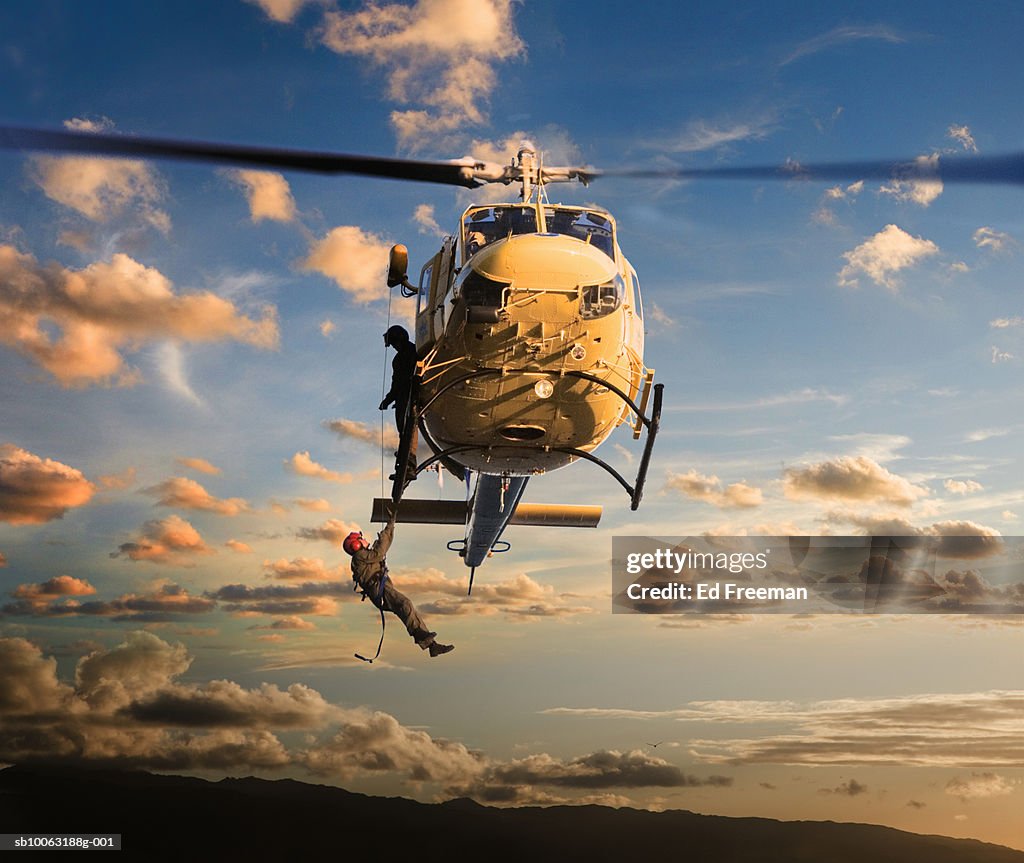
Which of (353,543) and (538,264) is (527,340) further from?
(353,543)

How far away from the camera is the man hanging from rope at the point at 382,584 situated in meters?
15.2

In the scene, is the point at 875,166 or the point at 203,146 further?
the point at 203,146

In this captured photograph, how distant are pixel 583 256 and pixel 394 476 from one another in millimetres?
4737

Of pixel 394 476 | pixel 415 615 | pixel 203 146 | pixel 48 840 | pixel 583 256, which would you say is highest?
pixel 203 146

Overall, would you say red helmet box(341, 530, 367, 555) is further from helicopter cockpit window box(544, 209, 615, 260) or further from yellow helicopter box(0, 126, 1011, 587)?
helicopter cockpit window box(544, 209, 615, 260)

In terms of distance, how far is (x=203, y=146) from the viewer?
41.9 ft

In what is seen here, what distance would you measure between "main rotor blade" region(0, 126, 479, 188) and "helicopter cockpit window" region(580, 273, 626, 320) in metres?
3.91

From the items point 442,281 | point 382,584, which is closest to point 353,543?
point 382,584

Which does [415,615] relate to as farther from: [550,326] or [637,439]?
[550,326]

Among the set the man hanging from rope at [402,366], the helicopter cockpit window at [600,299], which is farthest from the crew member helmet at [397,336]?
the helicopter cockpit window at [600,299]

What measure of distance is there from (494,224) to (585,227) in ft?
4.39

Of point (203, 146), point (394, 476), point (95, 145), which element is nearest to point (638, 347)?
point (394, 476)

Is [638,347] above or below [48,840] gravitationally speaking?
above

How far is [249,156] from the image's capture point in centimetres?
1329
